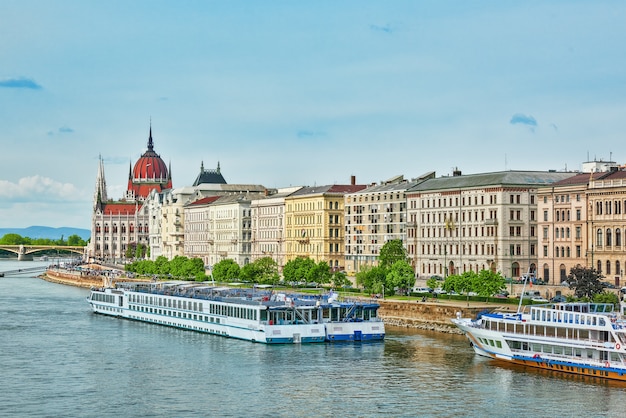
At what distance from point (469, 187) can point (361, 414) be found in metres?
74.4

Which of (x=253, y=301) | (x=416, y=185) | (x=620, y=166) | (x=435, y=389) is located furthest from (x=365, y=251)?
(x=435, y=389)

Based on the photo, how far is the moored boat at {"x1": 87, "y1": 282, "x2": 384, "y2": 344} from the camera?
91000 mm

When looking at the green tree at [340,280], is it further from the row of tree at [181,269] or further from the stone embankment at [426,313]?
the row of tree at [181,269]

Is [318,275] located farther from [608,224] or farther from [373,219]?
[608,224]

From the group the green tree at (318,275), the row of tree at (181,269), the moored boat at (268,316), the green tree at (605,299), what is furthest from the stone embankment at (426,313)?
the row of tree at (181,269)

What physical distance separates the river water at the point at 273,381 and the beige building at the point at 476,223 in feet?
106

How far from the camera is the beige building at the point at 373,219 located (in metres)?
148

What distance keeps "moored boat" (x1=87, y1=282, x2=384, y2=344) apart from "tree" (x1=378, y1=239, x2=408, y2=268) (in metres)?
31.5

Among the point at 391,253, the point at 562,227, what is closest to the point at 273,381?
the point at 562,227

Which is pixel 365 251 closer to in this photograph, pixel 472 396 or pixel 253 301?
pixel 253 301

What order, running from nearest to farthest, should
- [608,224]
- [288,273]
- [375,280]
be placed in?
[608,224], [375,280], [288,273]

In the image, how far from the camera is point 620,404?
63250 millimetres

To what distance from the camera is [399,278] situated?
11944 centimetres

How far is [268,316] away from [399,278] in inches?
1185
